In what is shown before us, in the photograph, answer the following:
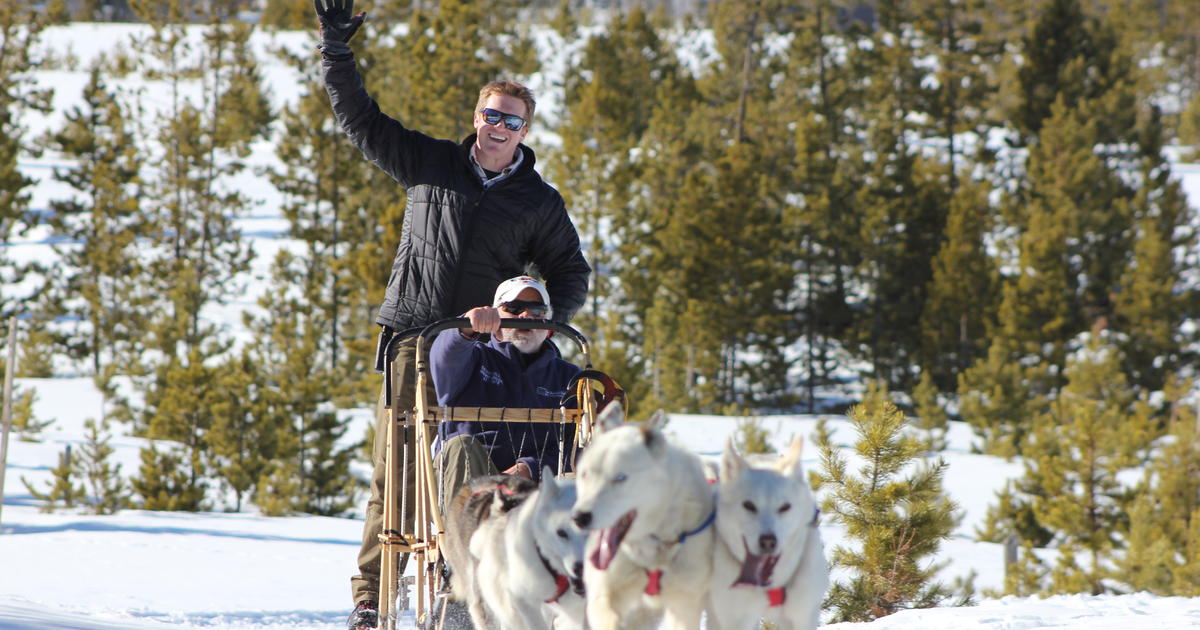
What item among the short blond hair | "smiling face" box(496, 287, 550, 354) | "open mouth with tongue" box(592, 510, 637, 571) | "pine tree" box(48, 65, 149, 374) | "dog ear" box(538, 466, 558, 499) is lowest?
"open mouth with tongue" box(592, 510, 637, 571)

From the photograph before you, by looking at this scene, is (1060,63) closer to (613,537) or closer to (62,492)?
(62,492)

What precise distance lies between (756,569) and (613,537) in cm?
28

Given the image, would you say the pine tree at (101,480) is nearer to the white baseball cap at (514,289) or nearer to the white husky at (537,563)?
the white baseball cap at (514,289)

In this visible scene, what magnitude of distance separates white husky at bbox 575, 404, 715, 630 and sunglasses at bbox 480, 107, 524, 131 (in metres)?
2.05

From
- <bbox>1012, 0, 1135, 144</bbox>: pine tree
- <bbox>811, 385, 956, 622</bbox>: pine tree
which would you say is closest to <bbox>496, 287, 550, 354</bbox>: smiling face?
<bbox>811, 385, 956, 622</bbox>: pine tree

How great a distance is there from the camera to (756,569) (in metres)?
2.18

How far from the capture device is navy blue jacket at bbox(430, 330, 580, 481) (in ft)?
13.1

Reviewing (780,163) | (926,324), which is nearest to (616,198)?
(780,163)

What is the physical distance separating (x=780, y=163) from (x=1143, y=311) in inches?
343

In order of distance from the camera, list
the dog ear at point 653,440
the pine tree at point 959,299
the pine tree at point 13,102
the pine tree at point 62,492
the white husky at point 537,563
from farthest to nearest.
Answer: the pine tree at point 959,299 < the pine tree at point 13,102 < the pine tree at point 62,492 < the white husky at point 537,563 < the dog ear at point 653,440

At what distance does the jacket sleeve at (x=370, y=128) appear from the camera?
427 cm

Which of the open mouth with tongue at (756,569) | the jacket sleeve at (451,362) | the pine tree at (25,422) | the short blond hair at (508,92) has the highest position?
the short blond hair at (508,92)

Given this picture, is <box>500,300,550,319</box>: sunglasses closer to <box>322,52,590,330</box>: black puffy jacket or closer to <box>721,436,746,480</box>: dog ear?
<box>322,52,590,330</box>: black puffy jacket

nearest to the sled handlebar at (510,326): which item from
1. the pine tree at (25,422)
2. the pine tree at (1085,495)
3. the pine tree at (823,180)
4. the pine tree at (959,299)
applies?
the pine tree at (1085,495)
